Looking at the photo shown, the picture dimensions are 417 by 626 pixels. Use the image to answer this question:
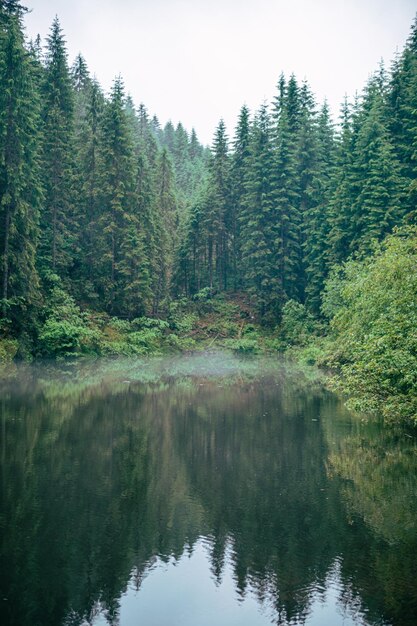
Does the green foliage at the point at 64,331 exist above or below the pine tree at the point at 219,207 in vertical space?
below

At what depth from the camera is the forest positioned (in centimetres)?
3491

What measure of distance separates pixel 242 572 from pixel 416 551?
9.50 ft

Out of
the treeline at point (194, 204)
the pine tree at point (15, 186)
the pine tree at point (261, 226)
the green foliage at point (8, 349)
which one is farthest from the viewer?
the pine tree at point (261, 226)

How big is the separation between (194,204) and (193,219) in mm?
1389

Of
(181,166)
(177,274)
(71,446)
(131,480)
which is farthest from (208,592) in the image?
(181,166)

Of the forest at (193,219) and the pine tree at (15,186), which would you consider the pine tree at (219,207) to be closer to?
the forest at (193,219)

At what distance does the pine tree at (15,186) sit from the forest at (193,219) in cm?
10

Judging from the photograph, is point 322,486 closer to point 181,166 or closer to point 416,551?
point 416,551

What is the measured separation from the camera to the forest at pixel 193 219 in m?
34.9

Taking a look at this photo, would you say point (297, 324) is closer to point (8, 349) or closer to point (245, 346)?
point (245, 346)

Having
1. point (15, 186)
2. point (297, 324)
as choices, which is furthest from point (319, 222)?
point (15, 186)

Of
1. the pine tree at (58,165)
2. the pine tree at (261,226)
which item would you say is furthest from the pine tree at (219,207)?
the pine tree at (58,165)

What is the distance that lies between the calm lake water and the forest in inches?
483

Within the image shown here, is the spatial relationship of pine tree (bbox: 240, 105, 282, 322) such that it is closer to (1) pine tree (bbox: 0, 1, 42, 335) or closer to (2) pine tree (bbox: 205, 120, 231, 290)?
(2) pine tree (bbox: 205, 120, 231, 290)
